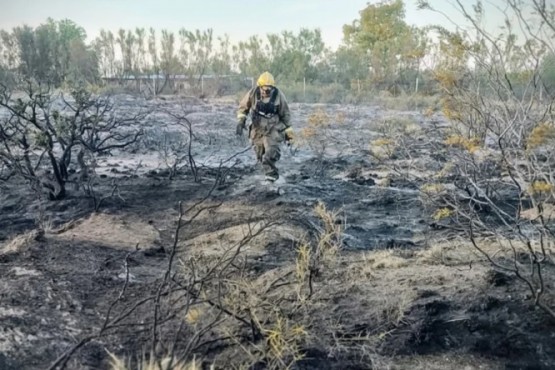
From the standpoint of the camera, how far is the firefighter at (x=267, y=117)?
10047 millimetres

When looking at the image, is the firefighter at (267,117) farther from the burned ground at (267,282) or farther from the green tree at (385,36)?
the green tree at (385,36)

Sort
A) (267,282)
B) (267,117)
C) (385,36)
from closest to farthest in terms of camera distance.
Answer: (267,282)
(267,117)
(385,36)

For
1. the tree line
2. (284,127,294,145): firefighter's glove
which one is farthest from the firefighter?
the tree line

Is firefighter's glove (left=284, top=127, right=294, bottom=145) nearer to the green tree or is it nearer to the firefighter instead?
the firefighter

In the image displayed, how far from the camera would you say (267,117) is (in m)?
10.1

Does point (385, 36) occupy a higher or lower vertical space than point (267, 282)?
higher

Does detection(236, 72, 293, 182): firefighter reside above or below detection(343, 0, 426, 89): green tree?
below

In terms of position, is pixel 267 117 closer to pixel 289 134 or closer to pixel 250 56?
pixel 289 134

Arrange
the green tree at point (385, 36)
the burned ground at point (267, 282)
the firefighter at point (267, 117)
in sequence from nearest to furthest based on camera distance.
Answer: the burned ground at point (267, 282) → the firefighter at point (267, 117) → the green tree at point (385, 36)

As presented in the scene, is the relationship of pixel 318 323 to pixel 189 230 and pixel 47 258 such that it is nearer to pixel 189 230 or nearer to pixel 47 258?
pixel 47 258

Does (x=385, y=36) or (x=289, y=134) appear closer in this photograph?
(x=289, y=134)

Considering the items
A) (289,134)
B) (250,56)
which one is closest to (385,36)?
(250,56)

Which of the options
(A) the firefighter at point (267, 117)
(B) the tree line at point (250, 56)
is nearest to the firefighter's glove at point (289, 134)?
(A) the firefighter at point (267, 117)

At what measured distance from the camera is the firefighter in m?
10.0
